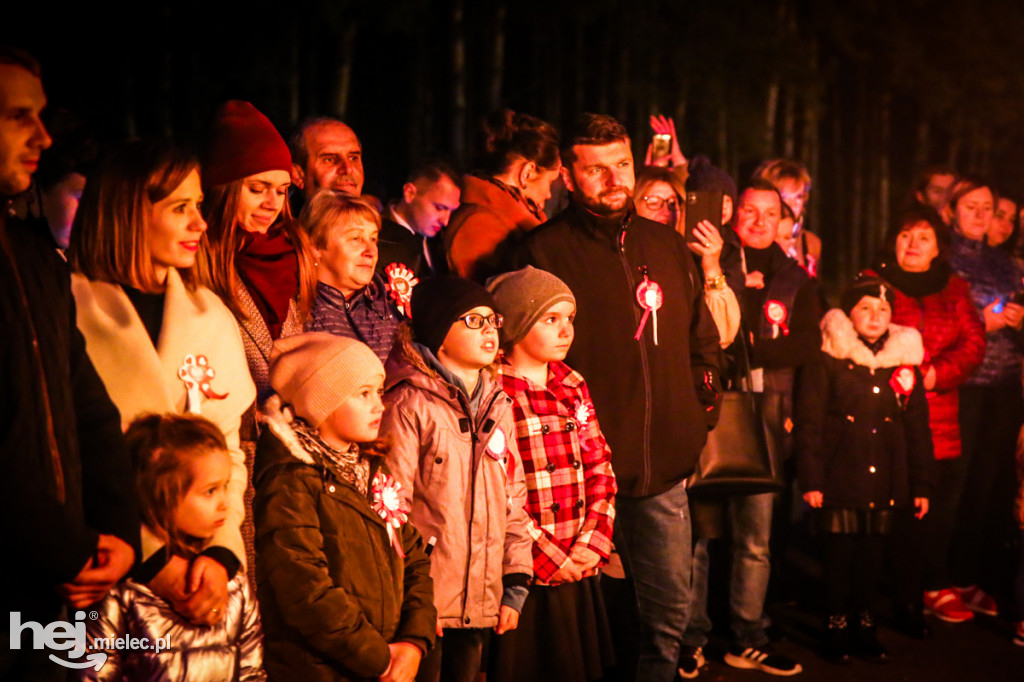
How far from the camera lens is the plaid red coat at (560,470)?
4590 mm

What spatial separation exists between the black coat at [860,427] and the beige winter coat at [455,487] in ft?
8.39

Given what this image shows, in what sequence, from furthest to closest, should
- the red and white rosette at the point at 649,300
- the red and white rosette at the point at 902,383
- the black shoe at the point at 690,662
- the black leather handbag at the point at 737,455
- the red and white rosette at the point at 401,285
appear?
the red and white rosette at the point at 902,383, the black shoe at the point at 690,662, the black leather handbag at the point at 737,455, the red and white rosette at the point at 649,300, the red and white rosette at the point at 401,285

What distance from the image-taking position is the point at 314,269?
434cm

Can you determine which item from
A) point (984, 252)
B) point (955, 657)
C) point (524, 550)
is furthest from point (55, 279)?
point (984, 252)

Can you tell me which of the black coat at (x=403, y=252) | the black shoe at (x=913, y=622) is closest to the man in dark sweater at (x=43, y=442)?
the black coat at (x=403, y=252)

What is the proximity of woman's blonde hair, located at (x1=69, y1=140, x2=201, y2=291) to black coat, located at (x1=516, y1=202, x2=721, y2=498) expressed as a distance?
202 cm

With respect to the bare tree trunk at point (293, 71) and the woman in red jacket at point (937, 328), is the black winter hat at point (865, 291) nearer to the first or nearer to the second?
the woman in red jacket at point (937, 328)

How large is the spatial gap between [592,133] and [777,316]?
6.25ft

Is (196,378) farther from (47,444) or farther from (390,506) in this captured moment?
(390,506)

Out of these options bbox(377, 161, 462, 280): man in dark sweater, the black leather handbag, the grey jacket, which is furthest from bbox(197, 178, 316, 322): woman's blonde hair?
the black leather handbag

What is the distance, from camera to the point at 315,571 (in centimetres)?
363

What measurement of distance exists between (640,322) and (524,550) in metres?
1.17

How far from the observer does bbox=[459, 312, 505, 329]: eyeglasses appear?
4.46 m

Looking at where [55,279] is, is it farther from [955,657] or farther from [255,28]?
[255,28]
